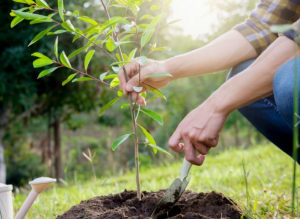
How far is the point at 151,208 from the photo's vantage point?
4.83 ft

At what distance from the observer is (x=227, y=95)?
1270 mm

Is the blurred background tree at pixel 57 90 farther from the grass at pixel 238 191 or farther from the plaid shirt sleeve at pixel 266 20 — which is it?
the plaid shirt sleeve at pixel 266 20

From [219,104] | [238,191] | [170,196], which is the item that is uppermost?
[219,104]

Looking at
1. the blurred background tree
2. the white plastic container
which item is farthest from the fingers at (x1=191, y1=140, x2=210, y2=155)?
the blurred background tree

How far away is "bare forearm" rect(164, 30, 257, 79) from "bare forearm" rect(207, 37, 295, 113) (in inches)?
16.4

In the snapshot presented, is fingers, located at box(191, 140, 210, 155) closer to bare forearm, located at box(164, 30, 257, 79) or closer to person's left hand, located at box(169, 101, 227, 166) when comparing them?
person's left hand, located at box(169, 101, 227, 166)

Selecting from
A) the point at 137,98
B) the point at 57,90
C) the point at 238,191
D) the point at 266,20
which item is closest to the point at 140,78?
the point at 137,98

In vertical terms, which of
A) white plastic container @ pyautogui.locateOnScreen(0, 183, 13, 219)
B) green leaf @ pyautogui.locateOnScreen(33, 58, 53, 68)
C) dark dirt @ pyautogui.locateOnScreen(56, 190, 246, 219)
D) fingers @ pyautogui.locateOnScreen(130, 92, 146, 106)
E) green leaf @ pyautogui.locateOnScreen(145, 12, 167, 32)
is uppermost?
green leaf @ pyautogui.locateOnScreen(145, 12, 167, 32)

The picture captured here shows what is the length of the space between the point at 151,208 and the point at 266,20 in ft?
3.30

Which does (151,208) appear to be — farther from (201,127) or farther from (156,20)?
Result: (156,20)

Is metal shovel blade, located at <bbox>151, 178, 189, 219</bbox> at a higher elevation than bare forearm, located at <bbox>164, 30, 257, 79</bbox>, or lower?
lower

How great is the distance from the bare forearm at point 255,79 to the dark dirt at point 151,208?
0.42 meters

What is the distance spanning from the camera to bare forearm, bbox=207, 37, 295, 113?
4.09 feet

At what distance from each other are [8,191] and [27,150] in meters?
16.7
